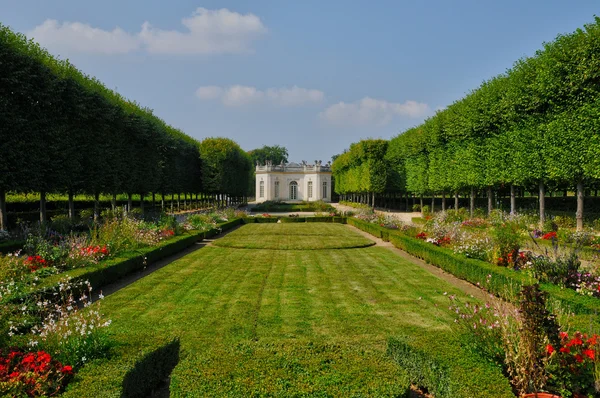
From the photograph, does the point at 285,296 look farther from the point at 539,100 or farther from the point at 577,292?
the point at 539,100

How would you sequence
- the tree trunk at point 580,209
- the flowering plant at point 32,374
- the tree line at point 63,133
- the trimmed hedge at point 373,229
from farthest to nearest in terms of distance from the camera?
1. the trimmed hedge at point 373,229
2. the tree trunk at point 580,209
3. the tree line at point 63,133
4. the flowering plant at point 32,374

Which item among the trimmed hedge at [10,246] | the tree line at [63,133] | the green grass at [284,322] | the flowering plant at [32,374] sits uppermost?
the tree line at [63,133]

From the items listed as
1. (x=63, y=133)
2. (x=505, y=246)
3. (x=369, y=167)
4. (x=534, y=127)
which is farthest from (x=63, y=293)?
(x=369, y=167)

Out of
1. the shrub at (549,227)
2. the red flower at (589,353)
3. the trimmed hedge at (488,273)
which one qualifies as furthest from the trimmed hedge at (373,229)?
the red flower at (589,353)

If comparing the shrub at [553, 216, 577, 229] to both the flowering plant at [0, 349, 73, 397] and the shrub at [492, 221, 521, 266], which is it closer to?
the shrub at [492, 221, 521, 266]

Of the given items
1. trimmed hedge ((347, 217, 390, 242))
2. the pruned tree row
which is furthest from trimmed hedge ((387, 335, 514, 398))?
the pruned tree row

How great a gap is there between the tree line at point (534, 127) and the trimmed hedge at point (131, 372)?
709 inches

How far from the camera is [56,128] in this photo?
18.4m

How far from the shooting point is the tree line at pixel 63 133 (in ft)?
53.4

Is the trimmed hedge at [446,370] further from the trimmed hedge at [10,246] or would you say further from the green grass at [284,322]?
the trimmed hedge at [10,246]

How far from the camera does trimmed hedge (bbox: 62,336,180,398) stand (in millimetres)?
3811

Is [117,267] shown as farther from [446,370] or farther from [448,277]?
[448,277]

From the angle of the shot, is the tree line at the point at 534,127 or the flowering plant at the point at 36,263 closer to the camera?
the flowering plant at the point at 36,263

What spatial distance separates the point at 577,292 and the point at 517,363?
174 inches
